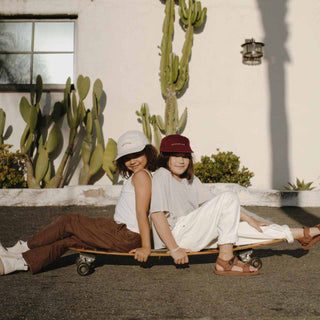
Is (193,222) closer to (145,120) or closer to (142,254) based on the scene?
(142,254)

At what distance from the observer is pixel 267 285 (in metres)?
2.67

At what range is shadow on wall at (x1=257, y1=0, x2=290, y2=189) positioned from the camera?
23.2 ft

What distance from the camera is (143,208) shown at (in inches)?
113

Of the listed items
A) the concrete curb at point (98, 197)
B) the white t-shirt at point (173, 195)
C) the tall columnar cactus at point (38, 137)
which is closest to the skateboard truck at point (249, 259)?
the white t-shirt at point (173, 195)

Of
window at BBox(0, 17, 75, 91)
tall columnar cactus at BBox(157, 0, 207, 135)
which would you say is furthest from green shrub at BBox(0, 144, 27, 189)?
tall columnar cactus at BBox(157, 0, 207, 135)

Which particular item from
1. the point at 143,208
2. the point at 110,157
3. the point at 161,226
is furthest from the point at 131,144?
the point at 110,157

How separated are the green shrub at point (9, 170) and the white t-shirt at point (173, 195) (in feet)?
12.3

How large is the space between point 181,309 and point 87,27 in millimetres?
5839

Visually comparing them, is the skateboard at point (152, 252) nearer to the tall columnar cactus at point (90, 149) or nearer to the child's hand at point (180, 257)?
the child's hand at point (180, 257)

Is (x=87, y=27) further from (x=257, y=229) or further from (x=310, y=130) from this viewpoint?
(x=257, y=229)

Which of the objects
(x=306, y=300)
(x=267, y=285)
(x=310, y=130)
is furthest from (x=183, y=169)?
(x=310, y=130)

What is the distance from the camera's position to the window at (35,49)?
7.26 metres

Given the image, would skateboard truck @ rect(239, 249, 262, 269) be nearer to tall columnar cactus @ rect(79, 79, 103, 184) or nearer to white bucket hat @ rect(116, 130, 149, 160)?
white bucket hat @ rect(116, 130, 149, 160)

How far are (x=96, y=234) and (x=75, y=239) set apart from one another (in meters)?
0.16
